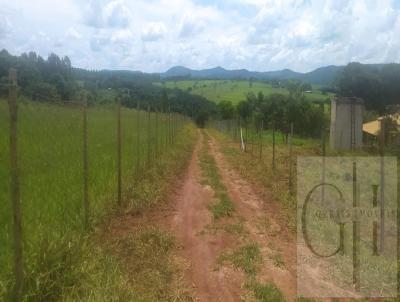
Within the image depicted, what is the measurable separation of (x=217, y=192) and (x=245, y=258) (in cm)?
455

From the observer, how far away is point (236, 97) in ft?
341

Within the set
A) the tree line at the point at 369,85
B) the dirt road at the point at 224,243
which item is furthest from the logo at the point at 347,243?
the tree line at the point at 369,85

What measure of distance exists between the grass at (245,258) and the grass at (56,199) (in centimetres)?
153

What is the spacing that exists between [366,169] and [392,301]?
9.83 metres

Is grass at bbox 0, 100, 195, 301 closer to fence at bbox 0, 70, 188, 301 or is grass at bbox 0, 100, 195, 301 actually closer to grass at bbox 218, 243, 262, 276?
fence at bbox 0, 70, 188, 301

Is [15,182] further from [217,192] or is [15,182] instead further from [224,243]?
[217,192]

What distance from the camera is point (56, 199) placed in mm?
6492

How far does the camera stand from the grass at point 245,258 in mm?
5836

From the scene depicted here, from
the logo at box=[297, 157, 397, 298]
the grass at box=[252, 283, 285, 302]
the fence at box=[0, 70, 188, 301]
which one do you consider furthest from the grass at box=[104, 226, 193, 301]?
the logo at box=[297, 157, 397, 298]

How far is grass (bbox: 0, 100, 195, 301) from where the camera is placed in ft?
14.5

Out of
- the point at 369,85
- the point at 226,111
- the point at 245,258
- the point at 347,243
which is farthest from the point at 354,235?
the point at 226,111

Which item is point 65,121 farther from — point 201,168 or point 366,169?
point 366,169

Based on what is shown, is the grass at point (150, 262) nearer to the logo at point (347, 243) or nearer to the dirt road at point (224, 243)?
the dirt road at point (224, 243)

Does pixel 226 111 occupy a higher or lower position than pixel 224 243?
higher
